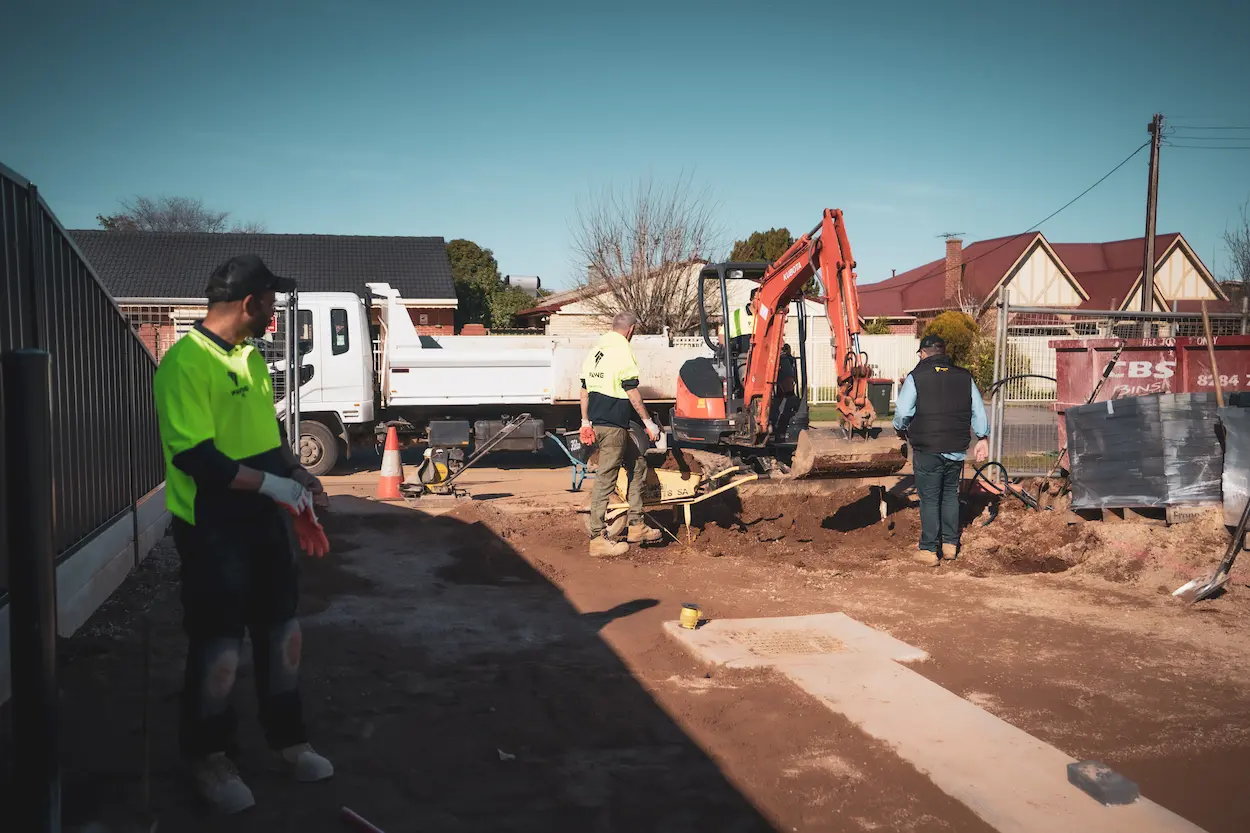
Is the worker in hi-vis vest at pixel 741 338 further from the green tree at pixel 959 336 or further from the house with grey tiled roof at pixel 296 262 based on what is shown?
the green tree at pixel 959 336

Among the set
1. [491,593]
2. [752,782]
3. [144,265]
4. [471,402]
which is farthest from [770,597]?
[144,265]

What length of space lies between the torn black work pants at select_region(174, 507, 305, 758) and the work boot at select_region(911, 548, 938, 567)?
5957mm

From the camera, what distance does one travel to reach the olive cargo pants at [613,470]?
8469 mm

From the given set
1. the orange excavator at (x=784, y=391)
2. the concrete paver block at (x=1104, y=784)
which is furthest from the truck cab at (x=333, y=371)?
the concrete paver block at (x=1104, y=784)

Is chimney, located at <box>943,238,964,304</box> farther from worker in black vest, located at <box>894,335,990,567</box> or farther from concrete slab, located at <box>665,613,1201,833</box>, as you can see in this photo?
concrete slab, located at <box>665,613,1201,833</box>

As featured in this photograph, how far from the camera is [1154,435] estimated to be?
820cm

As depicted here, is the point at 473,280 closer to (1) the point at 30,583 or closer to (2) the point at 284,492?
(2) the point at 284,492

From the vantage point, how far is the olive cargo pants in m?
8.47

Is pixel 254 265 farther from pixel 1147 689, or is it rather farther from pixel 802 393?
pixel 802 393

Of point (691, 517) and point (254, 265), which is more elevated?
point (254, 265)

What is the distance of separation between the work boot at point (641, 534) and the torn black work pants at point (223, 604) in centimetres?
520

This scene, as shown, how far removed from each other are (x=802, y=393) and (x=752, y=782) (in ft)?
26.6

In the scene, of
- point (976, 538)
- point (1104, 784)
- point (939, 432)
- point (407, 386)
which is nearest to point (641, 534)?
point (939, 432)

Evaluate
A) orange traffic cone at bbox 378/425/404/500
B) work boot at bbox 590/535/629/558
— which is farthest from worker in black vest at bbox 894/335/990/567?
orange traffic cone at bbox 378/425/404/500
